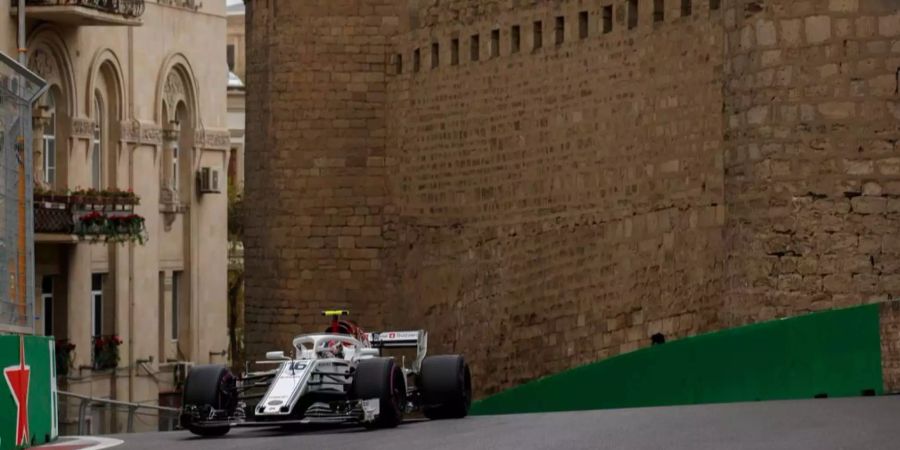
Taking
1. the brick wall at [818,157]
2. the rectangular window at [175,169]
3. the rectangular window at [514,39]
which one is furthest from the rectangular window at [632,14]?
the rectangular window at [175,169]

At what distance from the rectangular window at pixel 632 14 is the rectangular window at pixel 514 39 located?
296 centimetres

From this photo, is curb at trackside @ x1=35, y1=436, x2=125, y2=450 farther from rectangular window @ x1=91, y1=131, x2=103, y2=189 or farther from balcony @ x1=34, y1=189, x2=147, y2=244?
rectangular window @ x1=91, y1=131, x2=103, y2=189

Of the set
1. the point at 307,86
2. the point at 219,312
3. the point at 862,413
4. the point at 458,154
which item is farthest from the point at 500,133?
the point at 219,312

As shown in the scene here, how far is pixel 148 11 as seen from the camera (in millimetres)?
40656

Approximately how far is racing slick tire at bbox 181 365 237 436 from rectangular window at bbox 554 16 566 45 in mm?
8666

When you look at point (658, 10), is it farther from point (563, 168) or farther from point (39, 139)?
point (39, 139)

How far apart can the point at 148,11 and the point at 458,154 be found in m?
11.8

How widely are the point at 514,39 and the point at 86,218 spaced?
381 inches

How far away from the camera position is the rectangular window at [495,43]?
94.9 feet

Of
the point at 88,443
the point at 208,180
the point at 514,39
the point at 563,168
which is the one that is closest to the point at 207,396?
the point at 88,443

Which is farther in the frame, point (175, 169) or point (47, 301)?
point (175, 169)

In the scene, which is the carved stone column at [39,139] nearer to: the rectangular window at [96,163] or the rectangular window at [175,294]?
the rectangular window at [96,163]

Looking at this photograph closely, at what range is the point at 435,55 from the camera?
100ft

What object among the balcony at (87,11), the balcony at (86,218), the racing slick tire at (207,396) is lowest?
the racing slick tire at (207,396)
